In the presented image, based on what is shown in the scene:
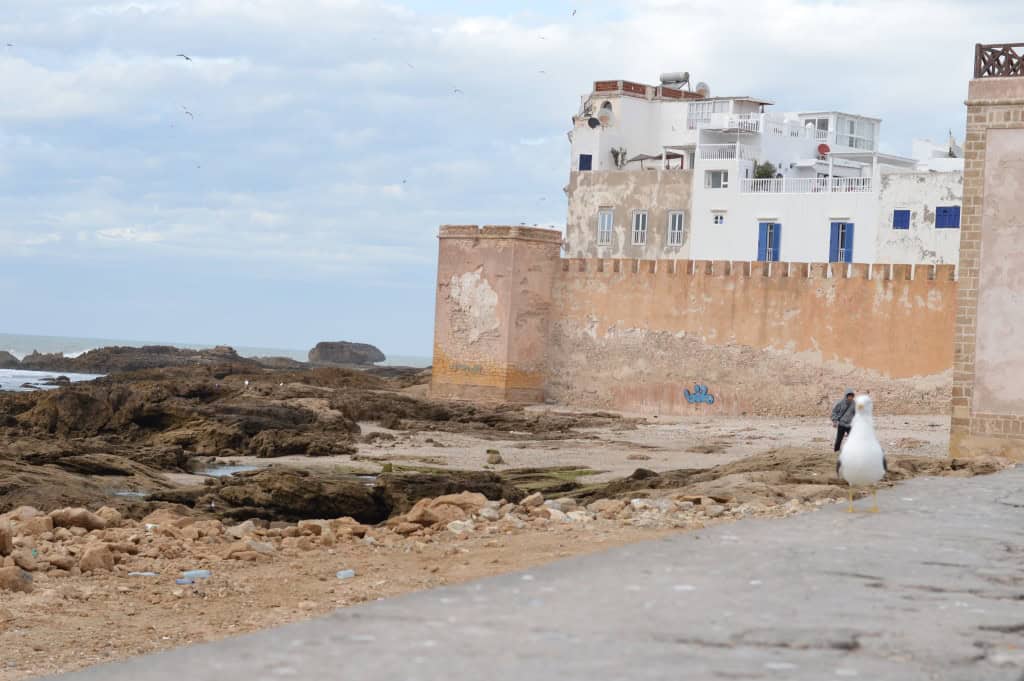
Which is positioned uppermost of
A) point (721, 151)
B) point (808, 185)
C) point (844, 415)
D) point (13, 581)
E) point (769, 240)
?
point (721, 151)

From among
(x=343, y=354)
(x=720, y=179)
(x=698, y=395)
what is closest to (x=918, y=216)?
(x=720, y=179)

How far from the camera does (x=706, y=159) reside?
4328cm

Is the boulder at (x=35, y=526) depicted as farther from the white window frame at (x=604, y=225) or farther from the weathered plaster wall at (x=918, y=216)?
the white window frame at (x=604, y=225)

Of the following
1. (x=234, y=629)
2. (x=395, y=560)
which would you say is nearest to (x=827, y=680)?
(x=234, y=629)

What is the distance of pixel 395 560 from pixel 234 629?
1.88 metres

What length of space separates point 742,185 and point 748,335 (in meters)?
18.2

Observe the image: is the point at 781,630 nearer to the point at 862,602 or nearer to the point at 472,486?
the point at 862,602

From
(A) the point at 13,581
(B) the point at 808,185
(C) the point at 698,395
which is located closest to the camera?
(A) the point at 13,581

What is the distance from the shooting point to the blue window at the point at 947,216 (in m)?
38.2

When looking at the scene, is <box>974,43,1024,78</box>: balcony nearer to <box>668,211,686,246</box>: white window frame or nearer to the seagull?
the seagull

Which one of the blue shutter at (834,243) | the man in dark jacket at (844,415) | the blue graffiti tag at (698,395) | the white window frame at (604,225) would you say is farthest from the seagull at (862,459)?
the white window frame at (604,225)

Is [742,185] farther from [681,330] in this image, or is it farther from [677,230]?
[681,330]

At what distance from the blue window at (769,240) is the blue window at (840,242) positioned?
1719 millimetres

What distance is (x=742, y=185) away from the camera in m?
42.6
